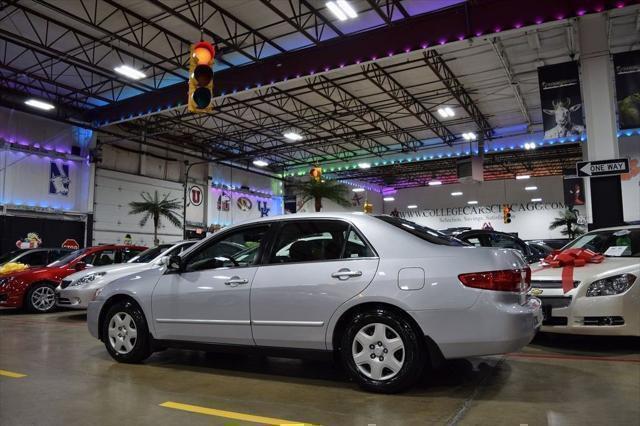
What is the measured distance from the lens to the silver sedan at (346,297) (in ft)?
11.7

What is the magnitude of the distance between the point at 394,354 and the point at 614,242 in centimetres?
410

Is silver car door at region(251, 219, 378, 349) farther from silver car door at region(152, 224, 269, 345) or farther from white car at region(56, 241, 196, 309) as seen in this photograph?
white car at region(56, 241, 196, 309)

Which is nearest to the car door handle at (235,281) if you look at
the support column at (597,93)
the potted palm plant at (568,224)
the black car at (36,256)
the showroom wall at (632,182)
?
the black car at (36,256)

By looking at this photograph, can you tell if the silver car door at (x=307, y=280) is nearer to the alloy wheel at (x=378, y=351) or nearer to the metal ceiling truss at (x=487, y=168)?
the alloy wheel at (x=378, y=351)

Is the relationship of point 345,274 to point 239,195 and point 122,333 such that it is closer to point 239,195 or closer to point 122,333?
point 122,333

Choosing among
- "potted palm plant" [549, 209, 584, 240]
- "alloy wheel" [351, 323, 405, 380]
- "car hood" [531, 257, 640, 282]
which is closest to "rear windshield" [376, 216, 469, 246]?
"alloy wheel" [351, 323, 405, 380]

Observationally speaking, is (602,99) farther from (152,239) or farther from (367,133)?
(152,239)

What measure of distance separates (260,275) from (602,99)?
1094 centimetres

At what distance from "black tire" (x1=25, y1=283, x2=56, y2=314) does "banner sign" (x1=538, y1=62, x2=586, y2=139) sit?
12.7 meters

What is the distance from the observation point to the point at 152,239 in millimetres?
26828

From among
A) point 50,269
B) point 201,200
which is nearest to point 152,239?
point 201,200

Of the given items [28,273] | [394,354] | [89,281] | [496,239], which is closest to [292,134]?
[28,273]

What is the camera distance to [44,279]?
1005cm

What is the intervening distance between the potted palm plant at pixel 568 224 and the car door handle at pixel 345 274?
32.2 metres
